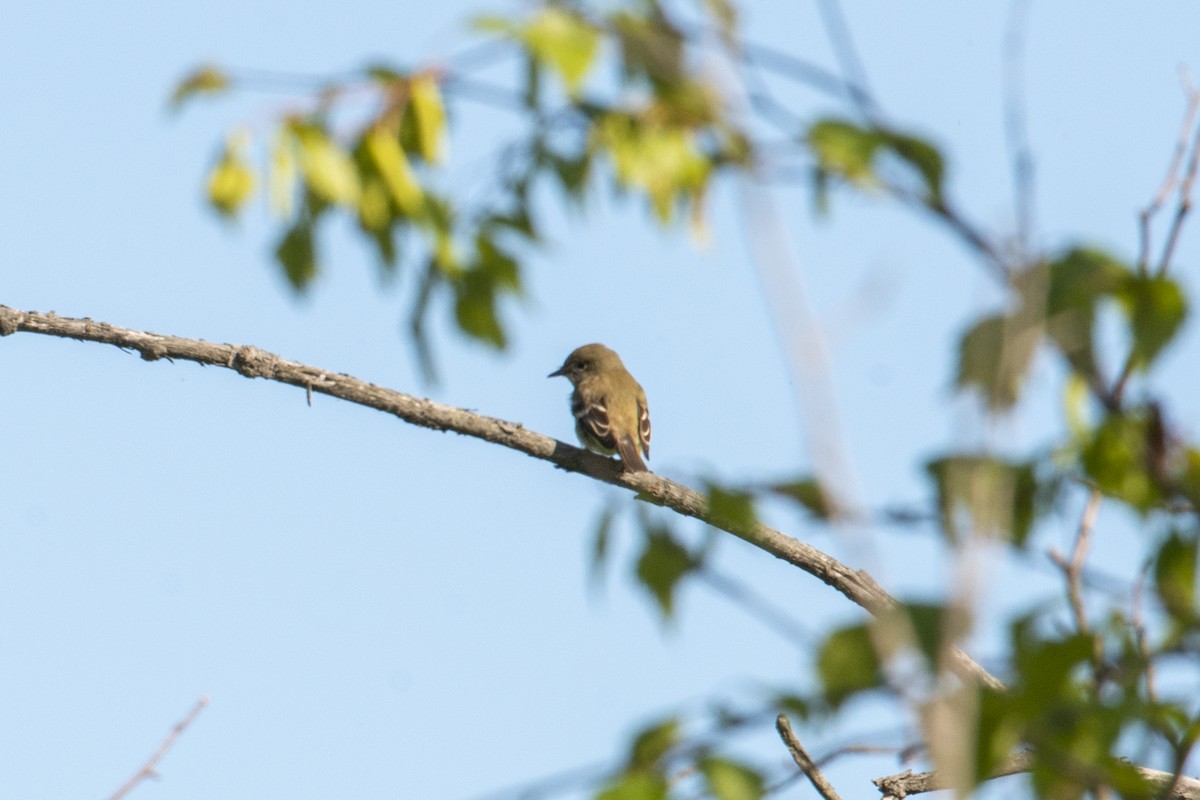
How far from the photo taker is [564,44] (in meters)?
2.70

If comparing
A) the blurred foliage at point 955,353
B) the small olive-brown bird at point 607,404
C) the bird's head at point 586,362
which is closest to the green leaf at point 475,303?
the blurred foliage at point 955,353

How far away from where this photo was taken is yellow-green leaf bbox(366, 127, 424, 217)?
3051mm

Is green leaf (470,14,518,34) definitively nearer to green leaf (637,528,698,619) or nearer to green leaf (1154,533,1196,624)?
green leaf (637,528,698,619)

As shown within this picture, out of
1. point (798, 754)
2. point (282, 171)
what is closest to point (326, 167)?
point (282, 171)

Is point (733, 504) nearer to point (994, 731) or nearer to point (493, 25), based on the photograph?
point (994, 731)

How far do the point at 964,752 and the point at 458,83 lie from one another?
1727mm

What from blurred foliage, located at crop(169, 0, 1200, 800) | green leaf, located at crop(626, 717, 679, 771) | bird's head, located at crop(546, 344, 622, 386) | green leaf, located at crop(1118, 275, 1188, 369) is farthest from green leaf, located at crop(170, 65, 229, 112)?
bird's head, located at crop(546, 344, 622, 386)

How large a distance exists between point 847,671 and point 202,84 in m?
1.81

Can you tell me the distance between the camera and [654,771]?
2.69m

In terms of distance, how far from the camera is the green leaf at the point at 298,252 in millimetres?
3162

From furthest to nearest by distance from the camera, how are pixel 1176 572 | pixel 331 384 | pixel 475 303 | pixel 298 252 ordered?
pixel 331 384 < pixel 475 303 < pixel 298 252 < pixel 1176 572

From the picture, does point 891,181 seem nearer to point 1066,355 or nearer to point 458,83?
point 1066,355

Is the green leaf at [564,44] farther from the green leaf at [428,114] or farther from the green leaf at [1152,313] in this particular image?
the green leaf at [1152,313]

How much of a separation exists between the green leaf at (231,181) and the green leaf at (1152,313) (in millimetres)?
1840
